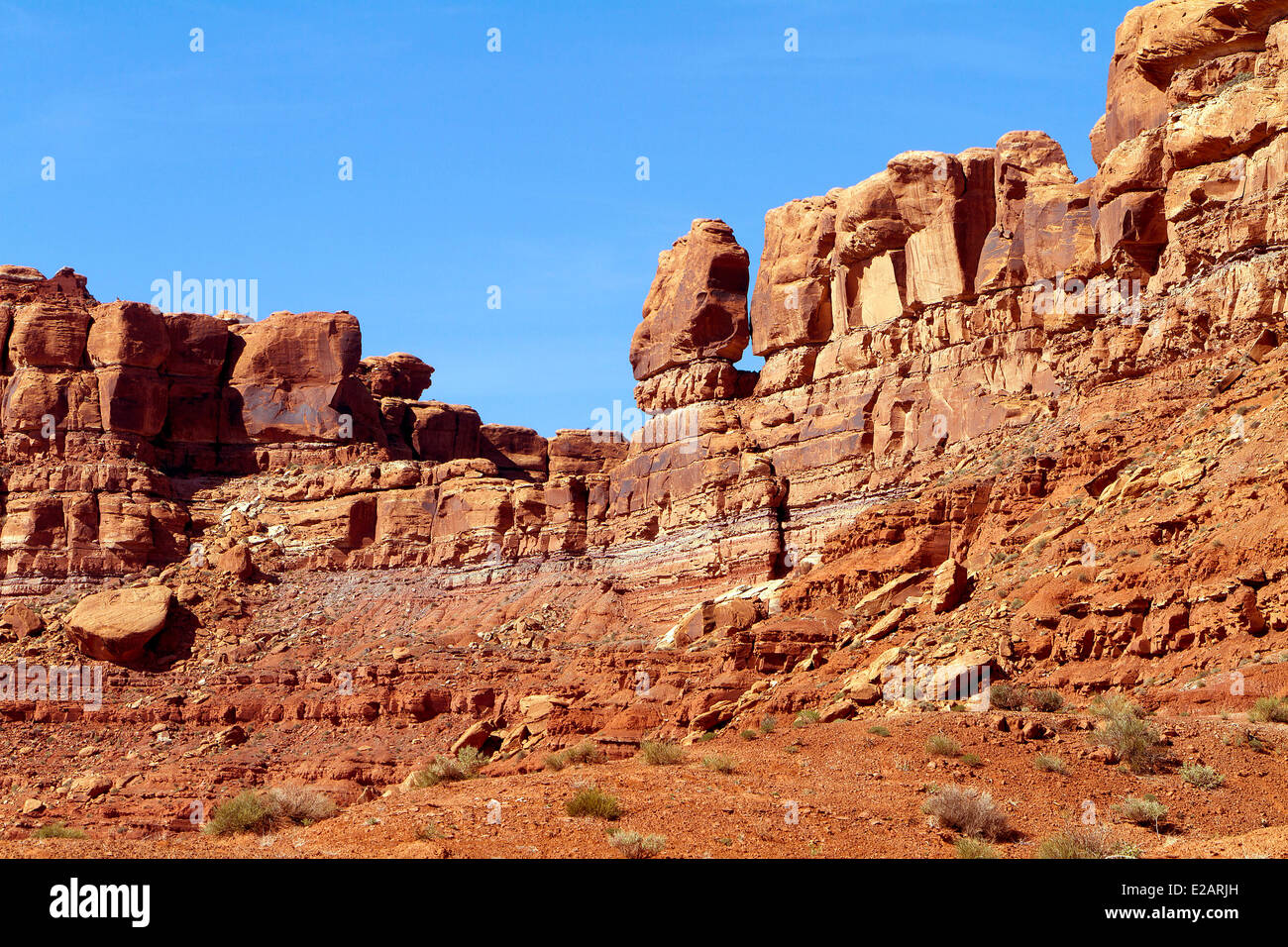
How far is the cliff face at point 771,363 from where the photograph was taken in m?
49.4

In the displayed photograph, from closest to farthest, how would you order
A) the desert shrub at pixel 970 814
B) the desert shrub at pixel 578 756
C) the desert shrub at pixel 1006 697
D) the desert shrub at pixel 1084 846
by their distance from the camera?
the desert shrub at pixel 1084 846
the desert shrub at pixel 970 814
the desert shrub at pixel 1006 697
the desert shrub at pixel 578 756

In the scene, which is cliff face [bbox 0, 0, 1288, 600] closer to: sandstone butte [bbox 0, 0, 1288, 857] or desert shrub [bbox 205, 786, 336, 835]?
sandstone butte [bbox 0, 0, 1288, 857]

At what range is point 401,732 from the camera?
5350cm

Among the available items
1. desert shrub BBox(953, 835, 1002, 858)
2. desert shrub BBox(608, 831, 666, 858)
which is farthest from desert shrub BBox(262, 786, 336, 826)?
desert shrub BBox(953, 835, 1002, 858)

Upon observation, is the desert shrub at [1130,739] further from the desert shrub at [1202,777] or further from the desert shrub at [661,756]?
the desert shrub at [661,756]

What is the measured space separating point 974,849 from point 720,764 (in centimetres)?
641

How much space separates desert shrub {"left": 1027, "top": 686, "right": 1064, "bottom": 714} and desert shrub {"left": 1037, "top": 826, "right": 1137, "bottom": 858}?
7.90 meters

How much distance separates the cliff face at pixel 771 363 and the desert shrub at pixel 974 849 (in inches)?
1075

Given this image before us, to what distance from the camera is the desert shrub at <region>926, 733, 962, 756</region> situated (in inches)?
1000

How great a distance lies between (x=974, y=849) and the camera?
1978 centimetres

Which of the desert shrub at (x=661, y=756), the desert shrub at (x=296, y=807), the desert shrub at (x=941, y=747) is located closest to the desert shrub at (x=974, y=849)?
the desert shrub at (x=941, y=747)

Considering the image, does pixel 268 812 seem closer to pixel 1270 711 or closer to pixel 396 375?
pixel 1270 711
